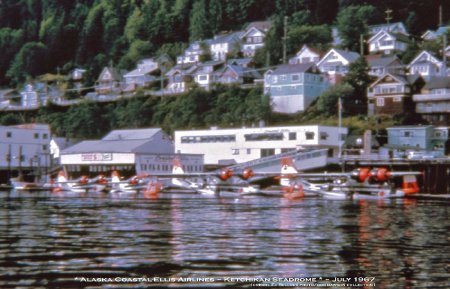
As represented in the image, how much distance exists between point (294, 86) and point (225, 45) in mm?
46222

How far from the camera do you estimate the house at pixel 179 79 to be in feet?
427

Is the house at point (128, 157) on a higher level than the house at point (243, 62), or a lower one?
lower

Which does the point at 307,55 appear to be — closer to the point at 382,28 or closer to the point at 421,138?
the point at 382,28

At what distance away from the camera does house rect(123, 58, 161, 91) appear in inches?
5743

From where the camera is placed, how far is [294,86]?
10762 cm

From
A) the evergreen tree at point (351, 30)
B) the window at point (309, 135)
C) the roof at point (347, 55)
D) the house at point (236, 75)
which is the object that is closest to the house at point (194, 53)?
the house at point (236, 75)

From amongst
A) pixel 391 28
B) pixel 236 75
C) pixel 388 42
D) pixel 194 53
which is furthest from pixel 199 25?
pixel 388 42

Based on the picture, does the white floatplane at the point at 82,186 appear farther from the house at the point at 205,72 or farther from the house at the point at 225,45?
the house at the point at 225,45

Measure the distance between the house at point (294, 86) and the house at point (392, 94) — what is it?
33.7ft

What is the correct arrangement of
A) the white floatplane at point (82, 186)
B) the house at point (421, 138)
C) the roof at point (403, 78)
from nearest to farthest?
the white floatplane at point (82, 186)
the house at point (421, 138)
the roof at point (403, 78)

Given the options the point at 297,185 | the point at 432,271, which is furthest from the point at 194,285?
the point at 297,185

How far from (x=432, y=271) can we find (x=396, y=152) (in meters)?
72.8

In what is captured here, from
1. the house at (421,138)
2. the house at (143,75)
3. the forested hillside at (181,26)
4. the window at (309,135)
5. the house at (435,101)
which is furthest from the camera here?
the forested hillside at (181,26)

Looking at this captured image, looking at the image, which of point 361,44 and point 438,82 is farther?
point 361,44
